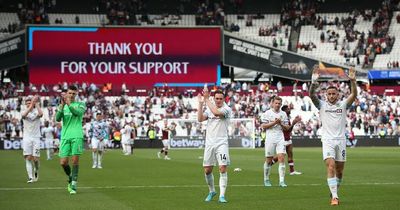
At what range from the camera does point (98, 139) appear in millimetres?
34469

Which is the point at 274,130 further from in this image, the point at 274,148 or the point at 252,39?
the point at 252,39

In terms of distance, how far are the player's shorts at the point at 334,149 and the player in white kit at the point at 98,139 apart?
58.9ft

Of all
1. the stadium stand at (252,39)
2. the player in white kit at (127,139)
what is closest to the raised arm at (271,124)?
the player in white kit at (127,139)

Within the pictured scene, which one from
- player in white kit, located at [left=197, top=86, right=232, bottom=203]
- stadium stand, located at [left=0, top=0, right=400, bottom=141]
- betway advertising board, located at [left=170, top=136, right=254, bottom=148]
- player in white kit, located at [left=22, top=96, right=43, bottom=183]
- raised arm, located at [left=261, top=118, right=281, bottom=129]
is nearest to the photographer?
player in white kit, located at [left=197, top=86, right=232, bottom=203]

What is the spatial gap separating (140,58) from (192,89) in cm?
555

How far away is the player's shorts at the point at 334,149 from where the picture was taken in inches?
649

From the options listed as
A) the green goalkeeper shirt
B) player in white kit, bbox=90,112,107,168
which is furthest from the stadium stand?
the green goalkeeper shirt

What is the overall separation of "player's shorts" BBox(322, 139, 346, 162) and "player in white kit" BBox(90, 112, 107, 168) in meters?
18.0

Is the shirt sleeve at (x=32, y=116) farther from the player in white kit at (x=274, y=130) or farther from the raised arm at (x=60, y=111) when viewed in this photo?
the player in white kit at (x=274, y=130)

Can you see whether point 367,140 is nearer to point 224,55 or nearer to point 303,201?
point 224,55

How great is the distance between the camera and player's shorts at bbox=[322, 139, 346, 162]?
16484mm

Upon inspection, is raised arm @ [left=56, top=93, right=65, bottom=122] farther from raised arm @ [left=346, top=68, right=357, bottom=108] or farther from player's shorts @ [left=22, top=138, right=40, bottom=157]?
raised arm @ [left=346, top=68, right=357, bottom=108]

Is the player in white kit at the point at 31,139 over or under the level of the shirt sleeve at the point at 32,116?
under

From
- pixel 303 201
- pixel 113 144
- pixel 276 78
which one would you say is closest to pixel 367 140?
pixel 276 78
